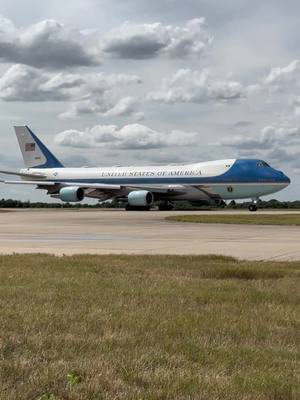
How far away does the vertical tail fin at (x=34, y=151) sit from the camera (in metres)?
69.1

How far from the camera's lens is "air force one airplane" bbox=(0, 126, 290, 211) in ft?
183

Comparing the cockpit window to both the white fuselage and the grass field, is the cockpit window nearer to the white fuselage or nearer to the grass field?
the white fuselage

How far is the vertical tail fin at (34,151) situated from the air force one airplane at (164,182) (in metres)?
1.79

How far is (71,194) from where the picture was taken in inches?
2313

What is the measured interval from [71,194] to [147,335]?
2093 inches

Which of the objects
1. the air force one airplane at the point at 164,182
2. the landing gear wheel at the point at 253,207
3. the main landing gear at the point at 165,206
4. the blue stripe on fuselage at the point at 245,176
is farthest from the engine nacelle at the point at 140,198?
the landing gear wheel at the point at 253,207

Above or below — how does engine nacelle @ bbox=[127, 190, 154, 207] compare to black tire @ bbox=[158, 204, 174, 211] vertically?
above

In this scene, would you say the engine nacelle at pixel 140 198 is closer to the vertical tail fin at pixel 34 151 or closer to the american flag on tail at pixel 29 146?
the vertical tail fin at pixel 34 151

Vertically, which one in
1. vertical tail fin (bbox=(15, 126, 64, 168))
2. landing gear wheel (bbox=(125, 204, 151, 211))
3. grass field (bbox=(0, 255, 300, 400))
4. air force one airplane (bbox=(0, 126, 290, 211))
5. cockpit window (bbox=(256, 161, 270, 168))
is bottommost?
grass field (bbox=(0, 255, 300, 400))

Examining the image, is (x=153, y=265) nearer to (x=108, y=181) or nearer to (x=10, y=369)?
(x=10, y=369)

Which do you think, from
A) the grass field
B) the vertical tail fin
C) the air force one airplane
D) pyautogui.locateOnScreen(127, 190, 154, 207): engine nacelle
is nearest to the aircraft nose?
the air force one airplane

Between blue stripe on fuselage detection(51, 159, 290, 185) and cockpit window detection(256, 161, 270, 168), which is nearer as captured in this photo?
blue stripe on fuselage detection(51, 159, 290, 185)

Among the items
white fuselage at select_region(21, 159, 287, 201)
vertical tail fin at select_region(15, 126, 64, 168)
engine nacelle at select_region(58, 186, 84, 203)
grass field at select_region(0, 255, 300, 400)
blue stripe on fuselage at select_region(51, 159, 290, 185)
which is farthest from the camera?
vertical tail fin at select_region(15, 126, 64, 168)

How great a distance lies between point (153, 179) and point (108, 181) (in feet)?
18.2
